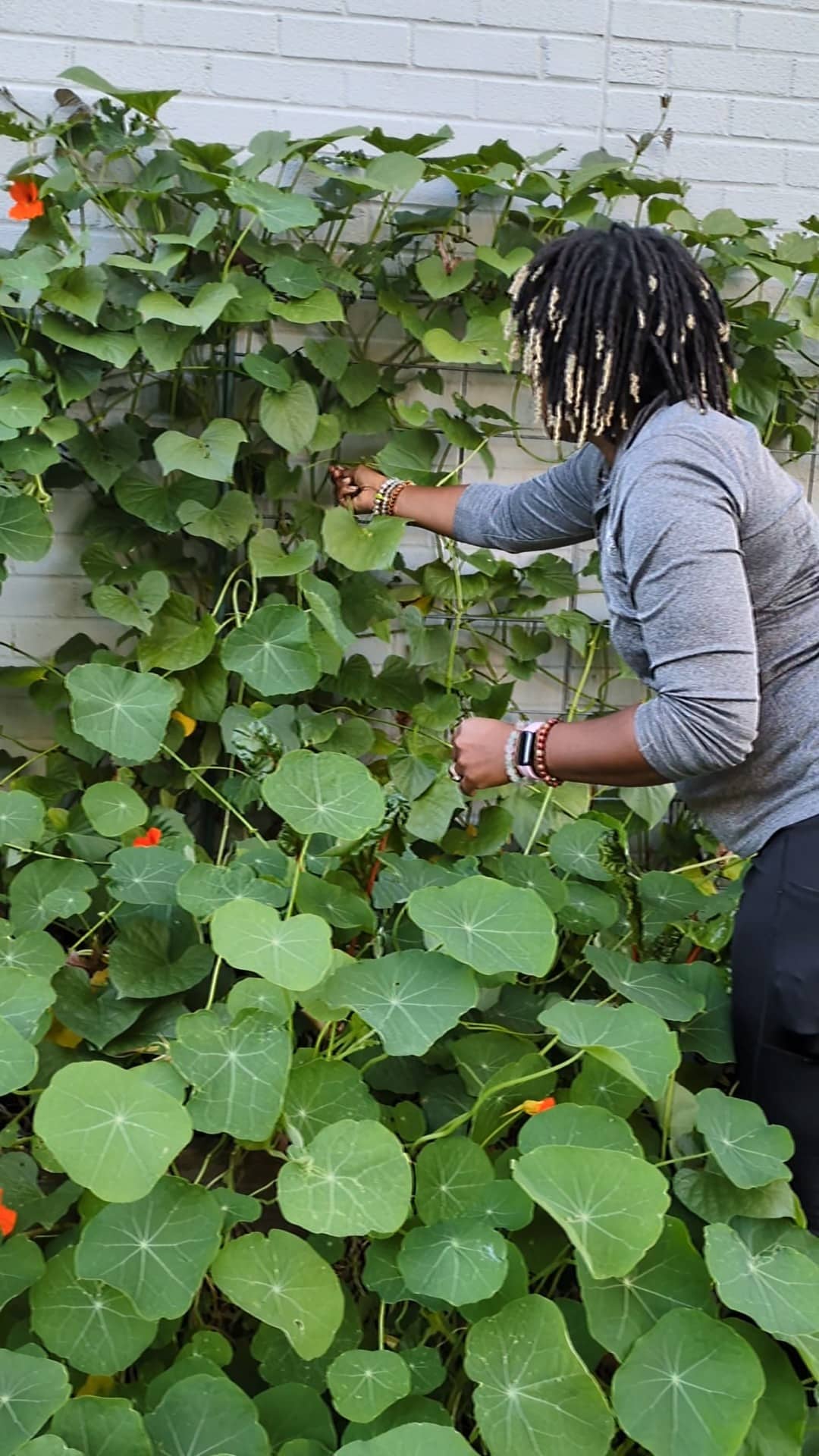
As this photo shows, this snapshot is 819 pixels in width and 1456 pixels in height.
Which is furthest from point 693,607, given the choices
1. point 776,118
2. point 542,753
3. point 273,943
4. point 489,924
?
point 776,118

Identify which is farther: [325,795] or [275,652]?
[275,652]

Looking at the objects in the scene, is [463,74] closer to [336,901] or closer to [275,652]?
[275,652]

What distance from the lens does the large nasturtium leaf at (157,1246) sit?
879mm

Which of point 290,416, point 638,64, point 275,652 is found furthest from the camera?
point 638,64

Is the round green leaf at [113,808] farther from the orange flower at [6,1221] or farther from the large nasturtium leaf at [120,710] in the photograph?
the orange flower at [6,1221]

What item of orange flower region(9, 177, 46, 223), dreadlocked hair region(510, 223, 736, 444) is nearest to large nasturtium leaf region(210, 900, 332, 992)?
dreadlocked hair region(510, 223, 736, 444)

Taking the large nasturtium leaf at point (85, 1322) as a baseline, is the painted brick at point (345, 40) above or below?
above

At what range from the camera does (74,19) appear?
5.29 feet

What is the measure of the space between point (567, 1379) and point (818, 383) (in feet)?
5.57

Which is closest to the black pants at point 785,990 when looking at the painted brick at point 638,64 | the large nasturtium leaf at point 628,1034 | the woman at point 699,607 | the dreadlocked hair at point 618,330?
the woman at point 699,607

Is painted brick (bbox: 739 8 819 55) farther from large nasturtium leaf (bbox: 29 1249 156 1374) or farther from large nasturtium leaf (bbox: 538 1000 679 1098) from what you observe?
large nasturtium leaf (bbox: 29 1249 156 1374)

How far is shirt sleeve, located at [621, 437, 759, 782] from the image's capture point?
3.04 feet

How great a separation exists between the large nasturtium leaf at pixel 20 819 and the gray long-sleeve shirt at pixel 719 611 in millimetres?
749

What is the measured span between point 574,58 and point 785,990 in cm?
156
